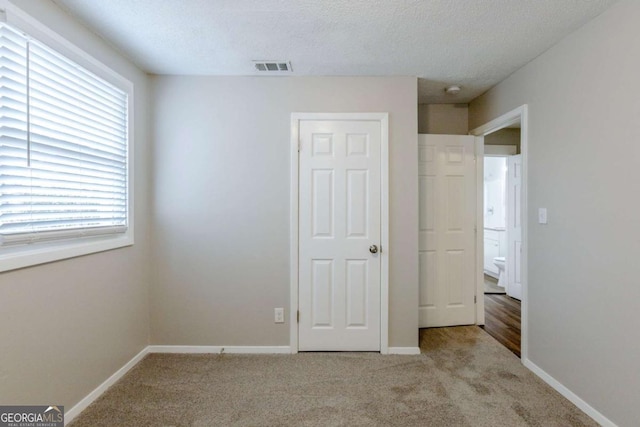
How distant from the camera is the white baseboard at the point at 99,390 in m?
1.73

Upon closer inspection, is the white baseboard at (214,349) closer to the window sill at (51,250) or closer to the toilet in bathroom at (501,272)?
the window sill at (51,250)

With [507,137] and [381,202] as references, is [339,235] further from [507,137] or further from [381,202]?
[507,137]

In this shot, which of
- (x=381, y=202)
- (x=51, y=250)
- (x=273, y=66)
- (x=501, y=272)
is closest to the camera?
(x=51, y=250)

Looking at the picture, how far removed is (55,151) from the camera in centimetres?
165

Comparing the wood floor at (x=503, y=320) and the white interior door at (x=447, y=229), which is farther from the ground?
the white interior door at (x=447, y=229)

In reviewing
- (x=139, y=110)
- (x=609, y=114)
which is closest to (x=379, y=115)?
(x=609, y=114)

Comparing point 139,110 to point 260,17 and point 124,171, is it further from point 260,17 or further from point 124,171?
point 260,17

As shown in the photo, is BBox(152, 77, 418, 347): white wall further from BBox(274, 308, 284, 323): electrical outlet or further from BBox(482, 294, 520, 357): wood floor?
BBox(482, 294, 520, 357): wood floor

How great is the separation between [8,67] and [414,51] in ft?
7.72

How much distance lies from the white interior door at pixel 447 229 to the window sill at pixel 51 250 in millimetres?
2777

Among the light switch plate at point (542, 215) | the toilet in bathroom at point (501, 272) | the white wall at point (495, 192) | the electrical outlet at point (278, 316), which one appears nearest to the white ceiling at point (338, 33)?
the light switch plate at point (542, 215)

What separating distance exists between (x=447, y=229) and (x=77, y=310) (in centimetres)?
318

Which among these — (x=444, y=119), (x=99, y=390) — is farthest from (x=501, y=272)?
(x=99, y=390)

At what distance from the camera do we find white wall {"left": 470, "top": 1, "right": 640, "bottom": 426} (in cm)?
157
